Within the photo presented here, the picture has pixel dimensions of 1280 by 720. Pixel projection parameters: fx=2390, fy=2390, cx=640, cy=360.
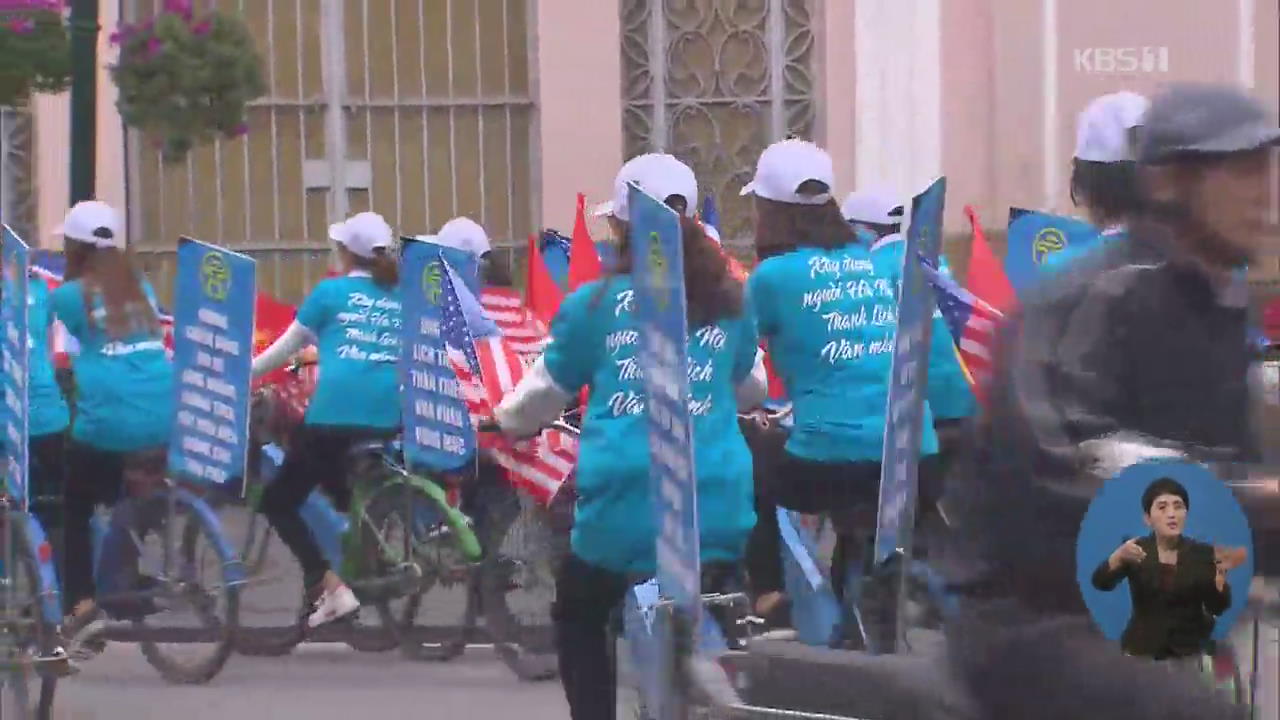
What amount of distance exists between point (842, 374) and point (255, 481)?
3.11 meters

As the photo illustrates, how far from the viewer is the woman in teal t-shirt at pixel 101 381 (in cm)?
807

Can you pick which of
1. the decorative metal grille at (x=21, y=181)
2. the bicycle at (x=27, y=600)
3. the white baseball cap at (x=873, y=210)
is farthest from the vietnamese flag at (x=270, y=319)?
the decorative metal grille at (x=21, y=181)

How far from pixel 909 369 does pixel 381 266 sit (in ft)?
11.9

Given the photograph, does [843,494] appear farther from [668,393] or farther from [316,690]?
[668,393]

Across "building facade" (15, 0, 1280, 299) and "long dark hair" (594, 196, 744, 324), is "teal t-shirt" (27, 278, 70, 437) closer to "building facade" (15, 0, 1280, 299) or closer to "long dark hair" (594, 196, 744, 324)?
"long dark hair" (594, 196, 744, 324)

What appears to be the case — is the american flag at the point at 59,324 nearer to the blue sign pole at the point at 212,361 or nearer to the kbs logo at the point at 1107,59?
the blue sign pole at the point at 212,361

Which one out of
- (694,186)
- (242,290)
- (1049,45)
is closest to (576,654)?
(694,186)

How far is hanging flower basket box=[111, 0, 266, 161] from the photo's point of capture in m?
12.6

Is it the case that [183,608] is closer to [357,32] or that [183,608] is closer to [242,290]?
[242,290]

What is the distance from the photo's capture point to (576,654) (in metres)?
5.05

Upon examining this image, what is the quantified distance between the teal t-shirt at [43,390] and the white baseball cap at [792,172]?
8.28 feet

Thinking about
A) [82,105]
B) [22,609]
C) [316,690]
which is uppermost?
[82,105]

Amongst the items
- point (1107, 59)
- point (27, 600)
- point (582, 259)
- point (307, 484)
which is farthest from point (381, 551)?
point (1107, 59)
